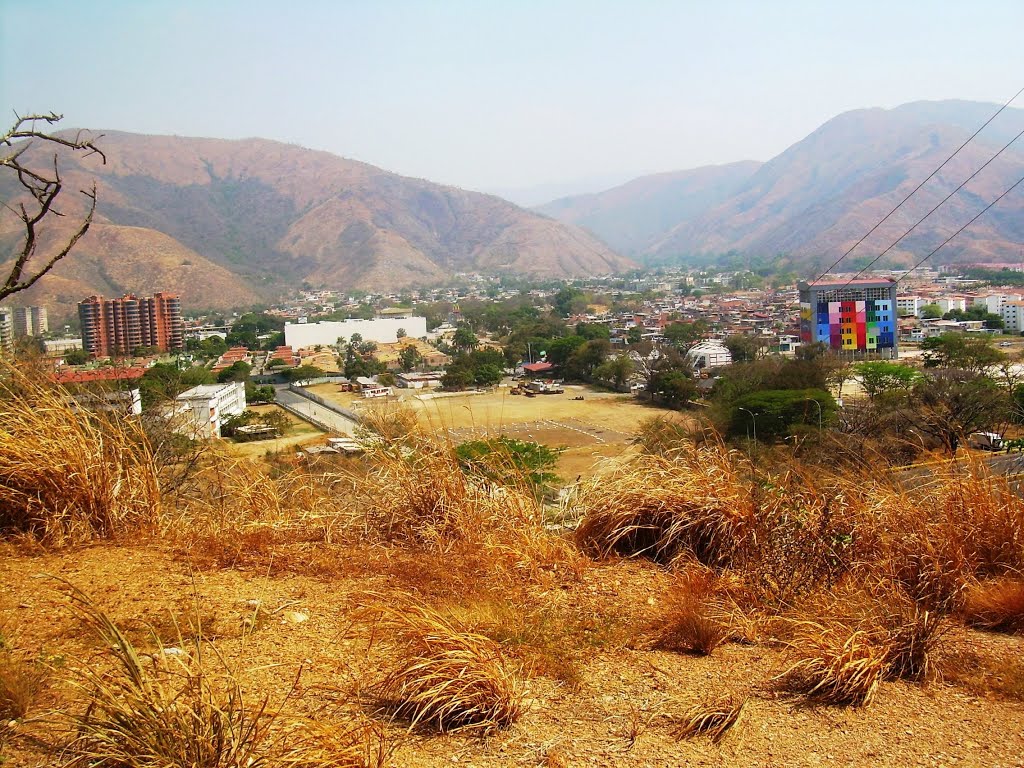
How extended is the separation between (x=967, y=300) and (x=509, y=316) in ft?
114

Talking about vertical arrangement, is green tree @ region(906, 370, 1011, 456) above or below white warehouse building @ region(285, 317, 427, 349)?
below

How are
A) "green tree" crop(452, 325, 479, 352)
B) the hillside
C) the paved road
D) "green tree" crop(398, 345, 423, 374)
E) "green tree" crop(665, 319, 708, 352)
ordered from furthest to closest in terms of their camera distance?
the hillside → "green tree" crop(452, 325, 479, 352) → "green tree" crop(665, 319, 708, 352) → "green tree" crop(398, 345, 423, 374) → the paved road

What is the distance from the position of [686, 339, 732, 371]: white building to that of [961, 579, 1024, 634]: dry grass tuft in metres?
34.9

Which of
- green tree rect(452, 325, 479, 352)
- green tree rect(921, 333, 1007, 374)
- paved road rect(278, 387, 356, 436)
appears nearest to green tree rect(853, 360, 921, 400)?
green tree rect(921, 333, 1007, 374)

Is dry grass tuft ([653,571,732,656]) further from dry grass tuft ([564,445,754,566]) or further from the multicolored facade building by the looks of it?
the multicolored facade building

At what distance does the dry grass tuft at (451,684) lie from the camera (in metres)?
2.12

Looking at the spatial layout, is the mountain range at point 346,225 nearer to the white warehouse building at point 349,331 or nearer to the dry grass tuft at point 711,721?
the white warehouse building at point 349,331

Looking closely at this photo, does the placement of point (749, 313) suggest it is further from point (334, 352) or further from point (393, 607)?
point (393, 607)

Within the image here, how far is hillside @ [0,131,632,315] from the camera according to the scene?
101 m

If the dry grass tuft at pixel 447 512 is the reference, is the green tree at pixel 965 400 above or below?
below

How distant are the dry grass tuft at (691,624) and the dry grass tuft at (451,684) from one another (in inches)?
25.1

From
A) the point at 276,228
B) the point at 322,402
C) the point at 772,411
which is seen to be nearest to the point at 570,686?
the point at 772,411

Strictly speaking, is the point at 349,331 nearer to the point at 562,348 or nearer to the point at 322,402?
the point at 562,348

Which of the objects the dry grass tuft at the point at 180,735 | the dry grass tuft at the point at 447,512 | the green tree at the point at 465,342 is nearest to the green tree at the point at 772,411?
the dry grass tuft at the point at 447,512
